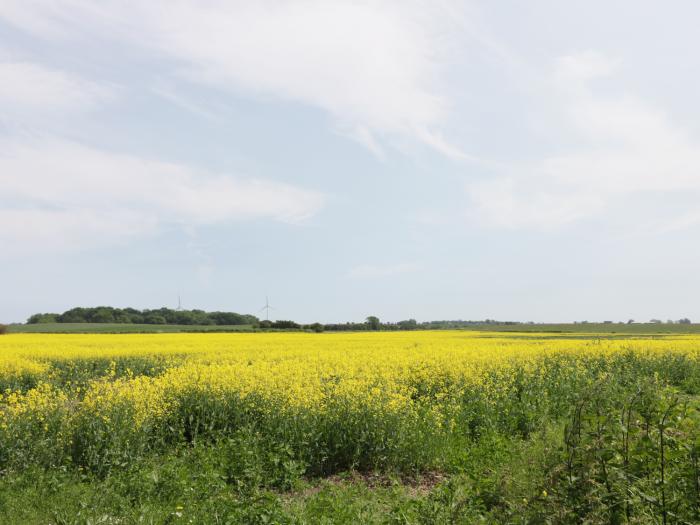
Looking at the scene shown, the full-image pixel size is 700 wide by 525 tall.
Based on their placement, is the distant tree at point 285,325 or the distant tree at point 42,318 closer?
the distant tree at point 285,325

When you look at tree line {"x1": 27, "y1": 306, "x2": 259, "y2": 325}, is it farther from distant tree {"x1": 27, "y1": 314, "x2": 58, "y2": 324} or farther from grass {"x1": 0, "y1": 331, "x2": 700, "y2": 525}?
grass {"x1": 0, "y1": 331, "x2": 700, "y2": 525}

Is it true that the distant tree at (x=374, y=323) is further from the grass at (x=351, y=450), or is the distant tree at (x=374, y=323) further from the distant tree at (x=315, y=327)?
the grass at (x=351, y=450)

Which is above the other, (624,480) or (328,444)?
(624,480)

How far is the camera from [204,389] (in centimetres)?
1127

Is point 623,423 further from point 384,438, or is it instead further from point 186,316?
point 186,316

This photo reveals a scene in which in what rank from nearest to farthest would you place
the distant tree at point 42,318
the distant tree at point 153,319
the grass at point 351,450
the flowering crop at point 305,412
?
1. the grass at point 351,450
2. the flowering crop at point 305,412
3. the distant tree at point 153,319
4. the distant tree at point 42,318

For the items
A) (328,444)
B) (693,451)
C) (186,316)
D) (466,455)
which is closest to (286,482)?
(328,444)

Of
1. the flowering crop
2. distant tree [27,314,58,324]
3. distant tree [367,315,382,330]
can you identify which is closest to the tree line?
Result: distant tree [27,314,58,324]

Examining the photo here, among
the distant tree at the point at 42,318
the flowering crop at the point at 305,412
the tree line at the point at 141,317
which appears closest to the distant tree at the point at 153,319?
the tree line at the point at 141,317

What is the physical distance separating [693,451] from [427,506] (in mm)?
2910

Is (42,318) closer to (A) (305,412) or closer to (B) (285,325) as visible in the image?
(B) (285,325)

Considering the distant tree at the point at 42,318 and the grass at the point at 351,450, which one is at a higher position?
the distant tree at the point at 42,318

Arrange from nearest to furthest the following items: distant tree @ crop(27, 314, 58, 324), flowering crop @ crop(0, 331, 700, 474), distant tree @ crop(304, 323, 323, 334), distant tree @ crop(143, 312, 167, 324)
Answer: flowering crop @ crop(0, 331, 700, 474) → distant tree @ crop(304, 323, 323, 334) → distant tree @ crop(143, 312, 167, 324) → distant tree @ crop(27, 314, 58, 324)

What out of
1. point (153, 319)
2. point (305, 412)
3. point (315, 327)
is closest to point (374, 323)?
point (315, 327)
